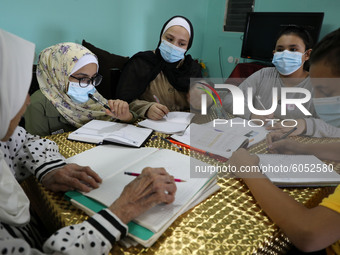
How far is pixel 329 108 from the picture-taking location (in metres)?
0.94

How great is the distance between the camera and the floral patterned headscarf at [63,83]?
1.37 meters

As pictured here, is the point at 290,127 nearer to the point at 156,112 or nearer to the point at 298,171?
the point at 298,171

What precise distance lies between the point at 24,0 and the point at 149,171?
193 cm

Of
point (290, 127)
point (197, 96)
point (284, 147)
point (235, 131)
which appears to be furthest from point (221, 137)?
point (197, 96)

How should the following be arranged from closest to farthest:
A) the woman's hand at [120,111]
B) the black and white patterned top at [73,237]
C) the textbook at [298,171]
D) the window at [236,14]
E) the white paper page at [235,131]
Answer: the black and white patterned top at [73,237]
the textbook at [298,171]
the white paper page at [235,131]
the woman's hand at [120,111]
the window at [236,14]

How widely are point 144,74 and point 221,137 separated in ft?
3.04

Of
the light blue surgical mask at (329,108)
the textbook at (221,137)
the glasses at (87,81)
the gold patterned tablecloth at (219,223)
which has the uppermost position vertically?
the light blue surgical mask at (329,108)

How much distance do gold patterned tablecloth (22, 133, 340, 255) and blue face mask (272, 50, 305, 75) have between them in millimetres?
1121

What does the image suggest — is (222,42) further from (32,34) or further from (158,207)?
(158,207)

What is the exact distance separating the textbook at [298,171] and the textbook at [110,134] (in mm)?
496

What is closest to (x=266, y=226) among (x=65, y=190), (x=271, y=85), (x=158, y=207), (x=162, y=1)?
(x=158, y=207)

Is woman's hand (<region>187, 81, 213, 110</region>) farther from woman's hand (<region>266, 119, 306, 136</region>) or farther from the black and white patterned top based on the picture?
the black and white patterned top

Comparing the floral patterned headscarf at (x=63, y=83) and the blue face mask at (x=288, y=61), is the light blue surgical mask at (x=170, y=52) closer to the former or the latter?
the floral patterned headscarf at (x=63, y=83)

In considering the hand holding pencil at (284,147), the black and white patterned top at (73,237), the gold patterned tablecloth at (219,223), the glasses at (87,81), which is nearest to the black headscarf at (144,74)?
the glasses at (87,81)
